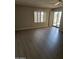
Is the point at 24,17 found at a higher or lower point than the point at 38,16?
lower

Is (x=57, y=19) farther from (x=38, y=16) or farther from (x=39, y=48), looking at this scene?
(x=39, y=48)

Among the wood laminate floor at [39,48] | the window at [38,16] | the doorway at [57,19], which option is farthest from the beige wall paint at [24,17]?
the wood laminate floor at [39,48]

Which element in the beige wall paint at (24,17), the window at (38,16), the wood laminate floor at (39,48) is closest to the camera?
the wood laminate floor at (39,48)

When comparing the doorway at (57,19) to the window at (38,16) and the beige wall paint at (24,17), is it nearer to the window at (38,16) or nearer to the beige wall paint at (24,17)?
the window at (38,16)

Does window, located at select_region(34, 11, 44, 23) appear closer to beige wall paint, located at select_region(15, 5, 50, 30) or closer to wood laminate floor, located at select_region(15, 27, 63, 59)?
beige wall paint, located at select_region(15, 5, 50, 30)

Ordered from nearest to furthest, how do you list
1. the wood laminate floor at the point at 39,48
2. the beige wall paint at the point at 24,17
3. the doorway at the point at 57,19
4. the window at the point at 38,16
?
the wood laminate floor at the point at 39,48 → the beige wall paint at the point at 24,17 → the window at the point at 38,16 → the doorway at the point at 57,19

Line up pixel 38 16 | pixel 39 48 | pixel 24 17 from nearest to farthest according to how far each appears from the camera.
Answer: pixel 39 48 < pixel 24 17 < pixel 38 16

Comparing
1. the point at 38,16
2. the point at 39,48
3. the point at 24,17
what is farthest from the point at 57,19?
the point at 39,48

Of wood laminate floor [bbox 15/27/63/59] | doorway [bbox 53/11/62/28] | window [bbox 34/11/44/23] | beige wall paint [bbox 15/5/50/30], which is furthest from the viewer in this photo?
doorway [bbox 53/11/62/28]

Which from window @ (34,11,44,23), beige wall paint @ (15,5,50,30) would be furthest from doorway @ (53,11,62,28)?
beige wall paint @ (15,5,50,30)
